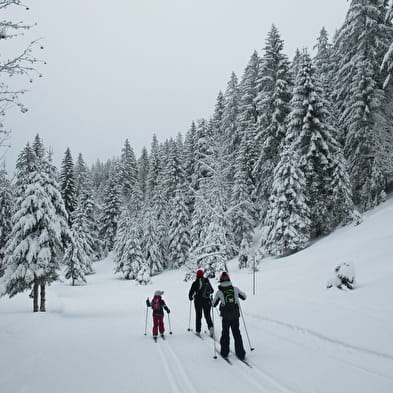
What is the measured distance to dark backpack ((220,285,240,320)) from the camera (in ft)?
23.5

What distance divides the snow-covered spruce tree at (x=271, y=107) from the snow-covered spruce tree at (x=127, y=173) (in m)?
34.1

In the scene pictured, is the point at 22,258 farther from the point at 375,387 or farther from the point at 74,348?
the point at 375,387

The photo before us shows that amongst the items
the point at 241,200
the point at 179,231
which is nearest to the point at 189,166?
the point at 179,231

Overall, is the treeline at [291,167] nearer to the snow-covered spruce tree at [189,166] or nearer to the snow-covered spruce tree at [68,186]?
the snow-covered spruce tree at [189,166]

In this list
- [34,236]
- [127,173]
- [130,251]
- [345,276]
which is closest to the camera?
[345,276]

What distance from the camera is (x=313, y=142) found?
23.5 metres

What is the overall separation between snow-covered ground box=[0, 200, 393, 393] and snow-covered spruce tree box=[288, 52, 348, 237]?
10.3m

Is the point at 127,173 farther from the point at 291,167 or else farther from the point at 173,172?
the point at 291,167

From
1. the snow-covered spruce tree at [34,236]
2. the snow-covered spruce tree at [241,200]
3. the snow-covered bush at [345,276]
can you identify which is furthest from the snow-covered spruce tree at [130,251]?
the snow-covered bush at [345,276]

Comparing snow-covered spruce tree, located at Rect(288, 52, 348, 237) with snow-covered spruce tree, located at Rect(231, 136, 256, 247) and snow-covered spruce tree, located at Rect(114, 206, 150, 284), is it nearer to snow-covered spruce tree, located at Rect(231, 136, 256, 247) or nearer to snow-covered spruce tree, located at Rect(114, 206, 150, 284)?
snow-covered spruce tree, located at Rect(231, 136, 256, 247)

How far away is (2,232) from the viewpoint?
88.3 ft

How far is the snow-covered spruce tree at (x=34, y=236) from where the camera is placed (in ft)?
58.3

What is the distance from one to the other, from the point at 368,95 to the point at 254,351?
21751 mm

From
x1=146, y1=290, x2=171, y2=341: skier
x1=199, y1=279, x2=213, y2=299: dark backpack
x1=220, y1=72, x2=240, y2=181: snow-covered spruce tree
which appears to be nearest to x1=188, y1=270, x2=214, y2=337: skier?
x1=199, y1=279, x2=213, y2=299: dark backpack
